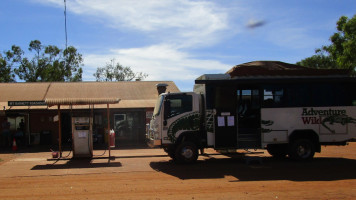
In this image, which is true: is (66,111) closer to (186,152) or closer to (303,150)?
(186,152)

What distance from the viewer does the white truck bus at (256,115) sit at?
42.4 ft

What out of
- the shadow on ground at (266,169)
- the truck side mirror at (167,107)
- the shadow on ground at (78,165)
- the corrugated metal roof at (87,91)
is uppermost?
the corrugated metal roof at (87,91)

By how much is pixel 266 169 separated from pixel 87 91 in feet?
54.9

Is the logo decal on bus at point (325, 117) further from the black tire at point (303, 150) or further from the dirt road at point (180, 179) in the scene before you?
the dirt road at point (180, 179)

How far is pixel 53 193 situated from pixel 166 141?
5.10 m

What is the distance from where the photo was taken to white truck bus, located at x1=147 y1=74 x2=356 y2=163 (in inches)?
509

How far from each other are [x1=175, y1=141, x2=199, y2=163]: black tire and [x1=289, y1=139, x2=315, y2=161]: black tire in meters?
3.66

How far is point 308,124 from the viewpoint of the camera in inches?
524

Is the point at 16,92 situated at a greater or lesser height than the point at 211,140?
greater

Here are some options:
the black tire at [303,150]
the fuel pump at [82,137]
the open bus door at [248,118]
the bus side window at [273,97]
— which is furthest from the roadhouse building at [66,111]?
the black tire at [303,150]

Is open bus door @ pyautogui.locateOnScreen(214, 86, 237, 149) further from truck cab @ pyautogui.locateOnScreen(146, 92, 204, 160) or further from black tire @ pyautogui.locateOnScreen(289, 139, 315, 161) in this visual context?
black tire @ pyautogui.locateOnScreen(289, 139, 315, 161)

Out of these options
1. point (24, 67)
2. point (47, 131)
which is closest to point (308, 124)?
point (47, 131)

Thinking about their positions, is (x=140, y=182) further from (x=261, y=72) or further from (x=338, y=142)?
(x=338, y=142)

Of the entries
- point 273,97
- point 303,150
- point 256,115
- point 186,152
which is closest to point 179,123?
point 186,152
